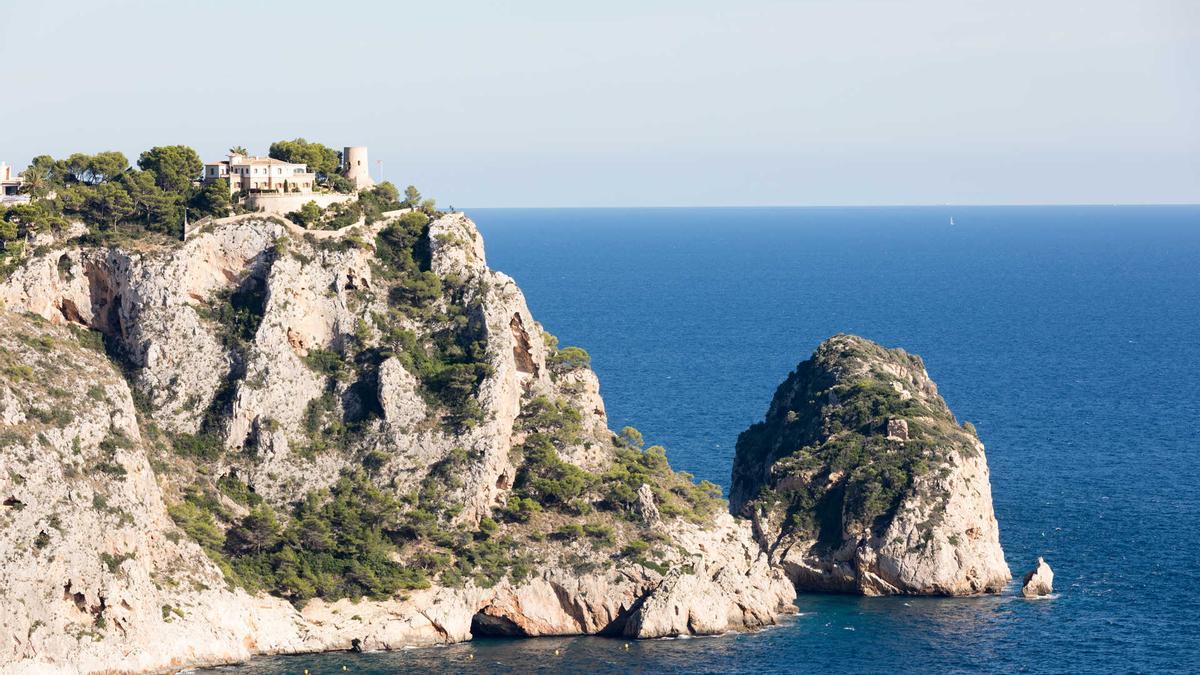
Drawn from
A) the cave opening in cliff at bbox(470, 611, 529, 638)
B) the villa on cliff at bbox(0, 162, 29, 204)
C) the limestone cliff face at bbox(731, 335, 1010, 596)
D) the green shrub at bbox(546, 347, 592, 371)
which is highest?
the villa on cliff at bbox(0, 162, 29, 204)

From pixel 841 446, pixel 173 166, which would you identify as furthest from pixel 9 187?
pixel 841 446

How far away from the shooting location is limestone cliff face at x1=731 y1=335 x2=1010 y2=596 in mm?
119812

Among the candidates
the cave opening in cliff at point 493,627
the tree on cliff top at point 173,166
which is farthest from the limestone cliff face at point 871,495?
the tree on cliff top at point 173,166

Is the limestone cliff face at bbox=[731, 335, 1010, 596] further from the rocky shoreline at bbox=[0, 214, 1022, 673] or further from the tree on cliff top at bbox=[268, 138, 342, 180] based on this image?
the tree on cliff top at bbox=[268, 138, 342, 180]

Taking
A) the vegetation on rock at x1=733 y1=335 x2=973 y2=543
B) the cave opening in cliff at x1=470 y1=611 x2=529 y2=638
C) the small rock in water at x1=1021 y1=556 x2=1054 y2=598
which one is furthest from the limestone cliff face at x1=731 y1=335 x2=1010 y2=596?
the cave opening in cliff at x1=470 y1=611 x2=529 y2=638

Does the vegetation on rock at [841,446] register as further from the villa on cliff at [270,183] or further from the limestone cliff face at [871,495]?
the villa on cliff at [270,183]

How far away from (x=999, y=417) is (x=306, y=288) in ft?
240

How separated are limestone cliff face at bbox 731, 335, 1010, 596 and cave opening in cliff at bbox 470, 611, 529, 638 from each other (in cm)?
2009

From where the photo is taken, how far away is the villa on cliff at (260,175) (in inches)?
4941

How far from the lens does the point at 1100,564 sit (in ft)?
404

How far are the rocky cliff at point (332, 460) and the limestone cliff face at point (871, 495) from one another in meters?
4.19

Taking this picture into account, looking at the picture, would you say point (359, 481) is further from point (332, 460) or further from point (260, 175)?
point (260, 175)

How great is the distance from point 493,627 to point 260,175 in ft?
113

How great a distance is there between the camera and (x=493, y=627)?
110 m
